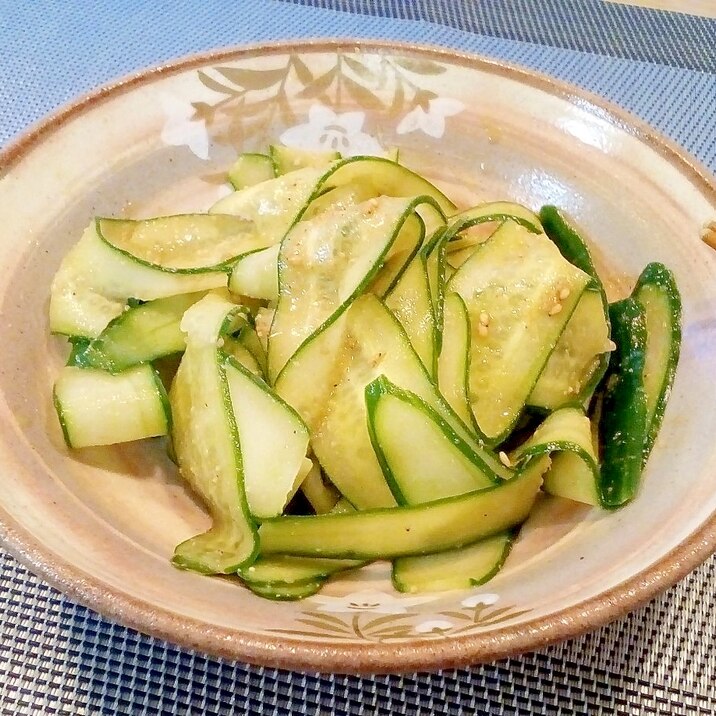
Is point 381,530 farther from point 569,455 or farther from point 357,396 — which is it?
point 569,455

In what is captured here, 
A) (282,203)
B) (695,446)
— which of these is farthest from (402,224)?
(695,446)

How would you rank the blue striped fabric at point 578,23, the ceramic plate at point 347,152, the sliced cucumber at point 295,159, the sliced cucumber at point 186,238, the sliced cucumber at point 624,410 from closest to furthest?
the ceramic plate at point 347,152 < the sliced cucumber at point 624,410 < the sliced cucumber at point 186,238 < the sliced cucumber at point 295,159 < the blue striped fabric at point 578,23

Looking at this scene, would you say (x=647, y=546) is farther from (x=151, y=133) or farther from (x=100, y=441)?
(x=151, y=133)

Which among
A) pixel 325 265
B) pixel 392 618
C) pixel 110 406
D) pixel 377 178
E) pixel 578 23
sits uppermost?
pixel 578 23

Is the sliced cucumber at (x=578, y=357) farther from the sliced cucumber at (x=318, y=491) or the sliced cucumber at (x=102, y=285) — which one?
the sliced cucumber at (x=102, y=285)

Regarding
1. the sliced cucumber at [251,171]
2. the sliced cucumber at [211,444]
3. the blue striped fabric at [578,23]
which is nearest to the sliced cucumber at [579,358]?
the sliced cucumber at [211,444]

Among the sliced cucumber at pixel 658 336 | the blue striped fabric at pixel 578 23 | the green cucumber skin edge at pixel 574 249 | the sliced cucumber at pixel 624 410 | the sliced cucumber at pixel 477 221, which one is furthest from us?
the blue striped fabric at pixel 578 23

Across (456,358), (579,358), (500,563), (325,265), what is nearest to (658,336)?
(579,358)
